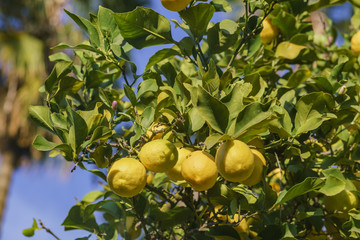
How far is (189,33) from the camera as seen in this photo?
88 centimetres

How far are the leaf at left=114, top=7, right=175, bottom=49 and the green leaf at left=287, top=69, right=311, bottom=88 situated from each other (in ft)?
1.17

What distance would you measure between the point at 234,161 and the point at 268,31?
631 mm

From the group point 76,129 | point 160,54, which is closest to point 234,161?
point 76,129

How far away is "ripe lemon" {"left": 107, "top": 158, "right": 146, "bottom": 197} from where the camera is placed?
27.4 inches

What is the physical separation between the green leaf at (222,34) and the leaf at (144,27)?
0.32 feet

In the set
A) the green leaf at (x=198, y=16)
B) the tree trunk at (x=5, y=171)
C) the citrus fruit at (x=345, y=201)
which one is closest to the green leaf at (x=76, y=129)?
the green leaf at (x=198, y=16)

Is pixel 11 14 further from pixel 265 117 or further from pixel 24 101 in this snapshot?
pixel 265 117

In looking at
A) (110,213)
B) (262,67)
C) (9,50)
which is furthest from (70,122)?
(9,50)

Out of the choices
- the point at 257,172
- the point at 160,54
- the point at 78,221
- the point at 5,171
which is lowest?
the point at 5,171

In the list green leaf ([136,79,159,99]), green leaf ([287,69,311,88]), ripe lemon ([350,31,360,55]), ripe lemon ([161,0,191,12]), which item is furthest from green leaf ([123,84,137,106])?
ripe lemon ([350,31,360,55])

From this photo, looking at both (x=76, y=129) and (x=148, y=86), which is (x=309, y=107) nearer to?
(x=148, y=86)

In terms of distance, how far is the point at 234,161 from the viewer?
625mm

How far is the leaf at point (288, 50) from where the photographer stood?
110 cm

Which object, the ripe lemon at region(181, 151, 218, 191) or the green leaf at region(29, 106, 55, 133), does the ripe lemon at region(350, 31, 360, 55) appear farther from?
the green leaf at region(29, 106, 55, 133)
